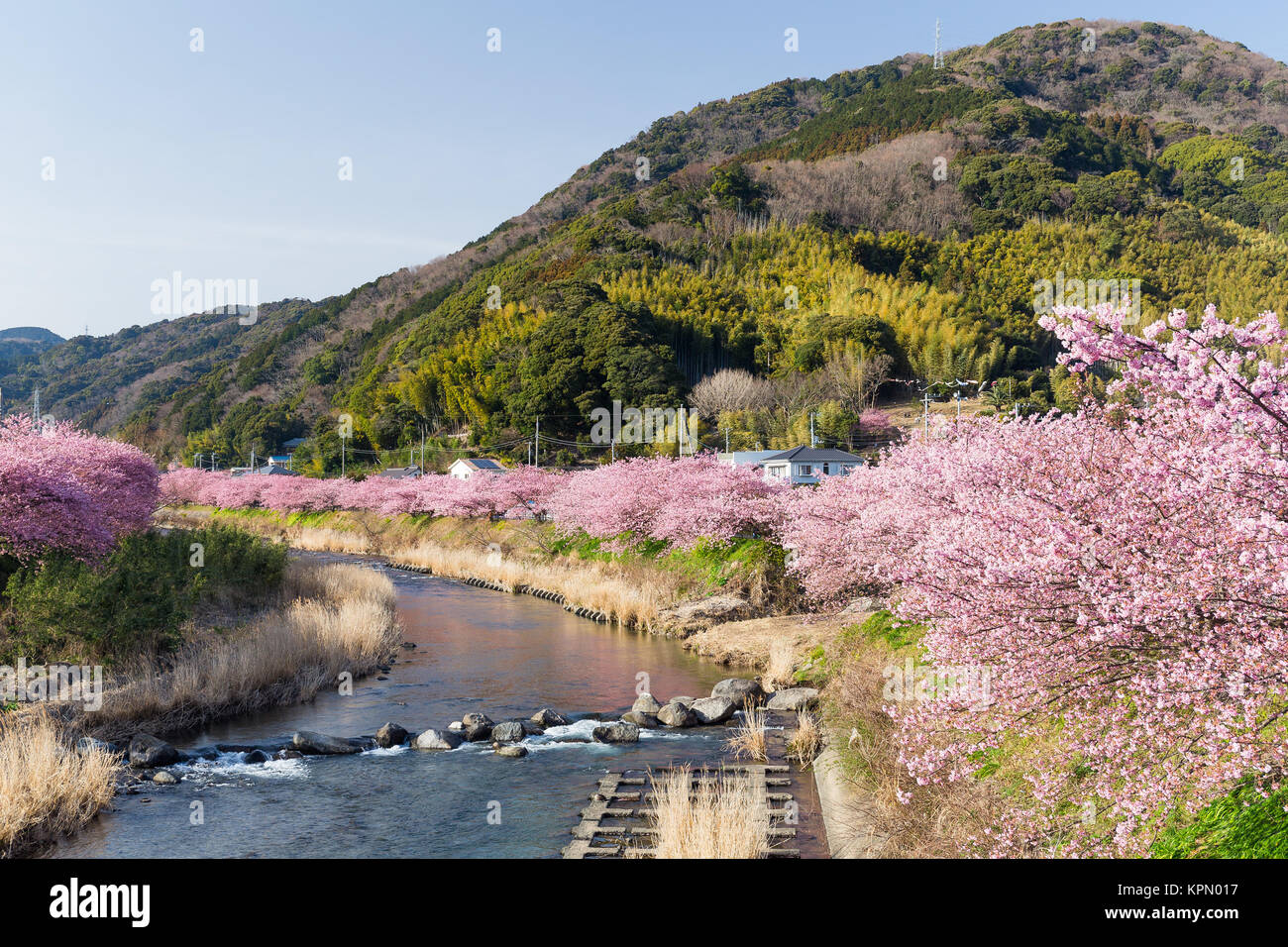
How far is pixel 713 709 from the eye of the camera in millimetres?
16641

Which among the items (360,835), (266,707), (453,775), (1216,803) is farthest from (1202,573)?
(266,707)

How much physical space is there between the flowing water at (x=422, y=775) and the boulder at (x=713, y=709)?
0.42m

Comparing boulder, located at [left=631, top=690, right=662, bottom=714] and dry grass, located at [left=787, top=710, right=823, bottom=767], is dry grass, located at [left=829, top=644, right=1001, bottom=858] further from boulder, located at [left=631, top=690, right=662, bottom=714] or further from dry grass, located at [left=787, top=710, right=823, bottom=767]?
boulder, located at [left=631, top=690, right=662, bottom=714]

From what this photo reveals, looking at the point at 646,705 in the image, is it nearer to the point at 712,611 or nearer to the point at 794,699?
the point at 794,699

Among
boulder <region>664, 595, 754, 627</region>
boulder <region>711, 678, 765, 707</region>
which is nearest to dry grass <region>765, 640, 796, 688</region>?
boulder <region>711, 678, 765, 707</region>

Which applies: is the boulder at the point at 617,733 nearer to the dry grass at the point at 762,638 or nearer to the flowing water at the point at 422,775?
the flowing water at the point at 422,775

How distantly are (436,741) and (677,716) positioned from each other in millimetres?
4537

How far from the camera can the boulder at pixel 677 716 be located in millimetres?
16297

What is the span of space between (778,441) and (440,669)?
50.6 metres

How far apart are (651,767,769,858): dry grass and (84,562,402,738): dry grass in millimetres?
9993

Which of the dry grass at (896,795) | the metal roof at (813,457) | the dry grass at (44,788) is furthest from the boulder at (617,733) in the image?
the metal roof at (813,457)

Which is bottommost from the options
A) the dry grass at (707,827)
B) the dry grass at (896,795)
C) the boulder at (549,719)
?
the boulder at (549,719)
